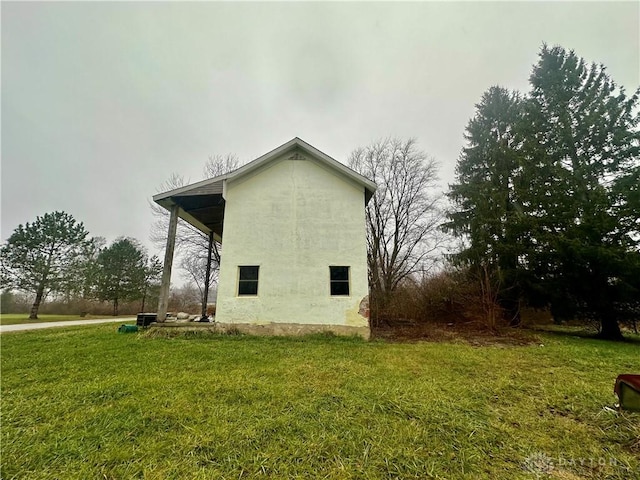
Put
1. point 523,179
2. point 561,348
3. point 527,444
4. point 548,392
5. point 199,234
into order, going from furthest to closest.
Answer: point 199,234 → point 523,179 → point 561,348 → point 548,392 → point 527,444

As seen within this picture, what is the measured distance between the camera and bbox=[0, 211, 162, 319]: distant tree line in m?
22.2

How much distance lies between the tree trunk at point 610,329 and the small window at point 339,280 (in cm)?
1163

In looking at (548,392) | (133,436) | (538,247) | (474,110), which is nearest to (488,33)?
(474,110)

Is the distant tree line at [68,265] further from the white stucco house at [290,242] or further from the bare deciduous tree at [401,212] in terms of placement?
the bare deciduous tree at [401,212]

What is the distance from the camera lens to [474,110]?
17.5 meters

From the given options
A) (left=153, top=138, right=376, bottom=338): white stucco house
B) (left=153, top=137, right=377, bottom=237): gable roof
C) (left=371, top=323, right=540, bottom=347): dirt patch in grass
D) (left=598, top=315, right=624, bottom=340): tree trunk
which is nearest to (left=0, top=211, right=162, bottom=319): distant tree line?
(left=153, top=137, right=377, bottom=237): gable roof

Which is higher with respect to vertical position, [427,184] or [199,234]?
[427,184]

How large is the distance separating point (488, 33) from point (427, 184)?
9.24 m

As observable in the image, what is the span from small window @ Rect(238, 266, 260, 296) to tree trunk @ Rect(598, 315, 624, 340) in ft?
48.5

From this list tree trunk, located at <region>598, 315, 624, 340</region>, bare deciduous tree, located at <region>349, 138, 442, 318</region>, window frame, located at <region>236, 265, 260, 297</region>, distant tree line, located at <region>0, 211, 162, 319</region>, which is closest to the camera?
window frame, located at <region>236, 265, 260, 297</region>

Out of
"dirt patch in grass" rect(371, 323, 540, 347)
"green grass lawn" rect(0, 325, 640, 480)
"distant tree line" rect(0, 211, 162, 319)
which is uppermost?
"distant tree line" rect(0, 211, 162, 319)

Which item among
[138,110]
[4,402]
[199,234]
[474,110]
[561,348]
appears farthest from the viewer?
[199,234]

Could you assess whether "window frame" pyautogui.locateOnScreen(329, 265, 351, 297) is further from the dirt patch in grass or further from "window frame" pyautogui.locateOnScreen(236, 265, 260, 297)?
"window frame" pyautogui.locateOnScreen(236, 265, 260, 297)

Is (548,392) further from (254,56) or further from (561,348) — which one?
(254,56)
